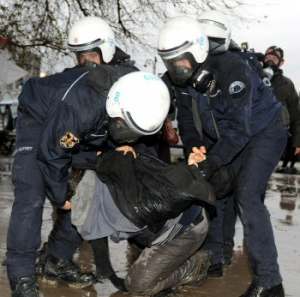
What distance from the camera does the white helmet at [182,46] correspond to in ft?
14.8

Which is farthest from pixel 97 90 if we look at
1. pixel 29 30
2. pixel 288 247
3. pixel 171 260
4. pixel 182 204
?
pixel 29 30

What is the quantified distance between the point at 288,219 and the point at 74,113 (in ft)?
15.6

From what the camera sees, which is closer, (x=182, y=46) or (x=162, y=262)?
(x=162, y=262)

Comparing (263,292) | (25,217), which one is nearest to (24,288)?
(25,217)

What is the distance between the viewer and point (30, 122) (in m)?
4.38

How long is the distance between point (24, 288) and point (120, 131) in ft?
3.68

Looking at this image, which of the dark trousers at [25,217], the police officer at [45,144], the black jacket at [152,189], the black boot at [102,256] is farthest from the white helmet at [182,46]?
the black boot at [102,256]

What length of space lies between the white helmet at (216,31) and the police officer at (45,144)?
70 centimetres

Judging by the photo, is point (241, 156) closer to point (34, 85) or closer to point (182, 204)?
point (182, 204)

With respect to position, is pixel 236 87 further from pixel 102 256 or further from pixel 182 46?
pixel 102 256

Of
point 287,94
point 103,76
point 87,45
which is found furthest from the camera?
point 287,94

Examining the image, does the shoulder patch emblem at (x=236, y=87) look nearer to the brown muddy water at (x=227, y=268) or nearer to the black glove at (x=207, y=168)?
the black glove at (x=207, y=168)

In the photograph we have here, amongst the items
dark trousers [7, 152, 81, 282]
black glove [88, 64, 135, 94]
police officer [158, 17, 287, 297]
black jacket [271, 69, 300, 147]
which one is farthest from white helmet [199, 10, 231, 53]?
black jacket [271, 69, 300, 147]

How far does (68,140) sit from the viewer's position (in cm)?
396
